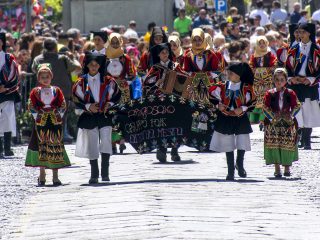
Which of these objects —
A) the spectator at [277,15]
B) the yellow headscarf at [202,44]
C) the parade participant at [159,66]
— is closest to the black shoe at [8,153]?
the yellow headscarf at [202,44]

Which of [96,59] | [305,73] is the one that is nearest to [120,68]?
[305,73]

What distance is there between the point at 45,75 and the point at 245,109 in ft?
7.70

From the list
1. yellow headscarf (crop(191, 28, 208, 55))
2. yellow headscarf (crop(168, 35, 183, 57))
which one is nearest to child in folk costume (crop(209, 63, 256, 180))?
yellow headscarf (crop(191, 28, 208, 55))

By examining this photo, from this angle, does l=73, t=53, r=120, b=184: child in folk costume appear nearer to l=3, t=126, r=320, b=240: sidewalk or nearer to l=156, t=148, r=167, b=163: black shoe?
l=3, t=126, r=320, b=240: sidewalk

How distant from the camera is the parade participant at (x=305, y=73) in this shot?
2270 centimetres

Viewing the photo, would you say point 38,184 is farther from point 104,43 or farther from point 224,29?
point 224,29

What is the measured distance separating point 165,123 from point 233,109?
162cm

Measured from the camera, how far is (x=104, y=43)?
22.2m

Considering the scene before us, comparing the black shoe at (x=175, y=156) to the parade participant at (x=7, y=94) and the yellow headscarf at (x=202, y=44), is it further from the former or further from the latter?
the parade participant at (x=7, y=94)

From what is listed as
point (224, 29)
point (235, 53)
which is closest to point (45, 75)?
point (235, 53)

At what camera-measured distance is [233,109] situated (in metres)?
17.8

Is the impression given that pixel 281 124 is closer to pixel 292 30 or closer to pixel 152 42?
pixel 152 42

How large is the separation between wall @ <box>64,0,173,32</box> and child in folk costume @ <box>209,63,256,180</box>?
22366 mm

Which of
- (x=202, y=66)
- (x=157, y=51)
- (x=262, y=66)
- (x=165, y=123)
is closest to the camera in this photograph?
(x=165, y=123)
